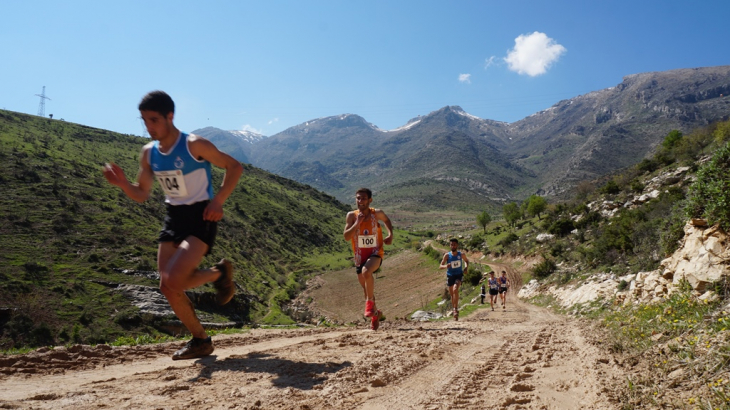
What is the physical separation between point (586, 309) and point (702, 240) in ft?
24.2

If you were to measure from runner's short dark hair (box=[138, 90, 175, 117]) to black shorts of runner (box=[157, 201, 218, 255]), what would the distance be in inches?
39.5

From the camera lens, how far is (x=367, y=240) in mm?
7035

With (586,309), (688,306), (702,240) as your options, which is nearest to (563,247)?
(586,309)

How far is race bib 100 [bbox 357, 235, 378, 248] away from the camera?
702 centimetres

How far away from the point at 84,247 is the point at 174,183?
27.4m

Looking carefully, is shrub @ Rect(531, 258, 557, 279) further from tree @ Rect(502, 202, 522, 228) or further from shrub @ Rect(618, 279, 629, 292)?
tree @ Rect(502, 202, 522, 228)

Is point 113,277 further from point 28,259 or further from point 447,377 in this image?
point 447,377

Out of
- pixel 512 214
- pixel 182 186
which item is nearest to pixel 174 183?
pixel 182 186

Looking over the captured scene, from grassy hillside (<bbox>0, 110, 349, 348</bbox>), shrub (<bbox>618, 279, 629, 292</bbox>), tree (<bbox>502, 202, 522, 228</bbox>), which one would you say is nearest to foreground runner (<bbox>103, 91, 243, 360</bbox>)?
grassy hillside (<bbox>0, 110, 349, 348</bbox>)

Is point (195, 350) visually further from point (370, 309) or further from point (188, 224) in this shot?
point (370, 309)

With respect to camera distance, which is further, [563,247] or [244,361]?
[563,247]

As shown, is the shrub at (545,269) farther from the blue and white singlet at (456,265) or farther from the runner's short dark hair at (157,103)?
the runner's short dark hair at (157,103)

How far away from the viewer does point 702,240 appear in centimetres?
606

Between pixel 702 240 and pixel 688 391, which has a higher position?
pixel 702 240
